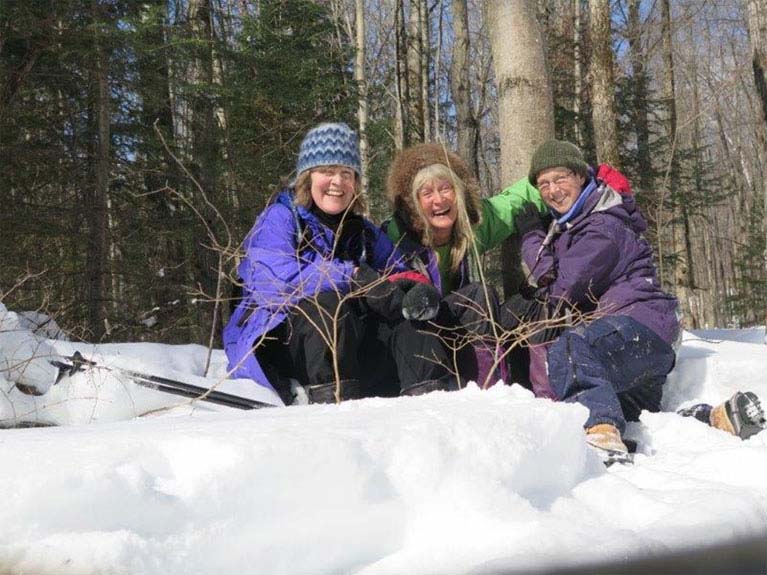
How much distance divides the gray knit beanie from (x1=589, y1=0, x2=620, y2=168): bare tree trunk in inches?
145

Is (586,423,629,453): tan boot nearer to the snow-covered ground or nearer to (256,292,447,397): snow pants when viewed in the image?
the snow-covered ground

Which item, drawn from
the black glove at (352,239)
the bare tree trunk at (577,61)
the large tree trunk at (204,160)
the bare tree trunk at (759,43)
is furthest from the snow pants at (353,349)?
the bare tree trunk at (577,61)

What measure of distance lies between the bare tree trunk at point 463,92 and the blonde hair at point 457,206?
409cm

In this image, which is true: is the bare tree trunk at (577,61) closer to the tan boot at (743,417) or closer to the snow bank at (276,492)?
the tan boot at (743,417)

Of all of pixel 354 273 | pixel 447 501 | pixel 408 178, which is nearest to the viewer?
pixel 447 501

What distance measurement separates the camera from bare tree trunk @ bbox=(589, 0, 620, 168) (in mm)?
7164

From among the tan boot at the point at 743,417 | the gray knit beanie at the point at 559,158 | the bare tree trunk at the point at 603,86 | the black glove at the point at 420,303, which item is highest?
the bare tree trunk at the point at 603,86

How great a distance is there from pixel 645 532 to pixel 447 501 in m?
0.51

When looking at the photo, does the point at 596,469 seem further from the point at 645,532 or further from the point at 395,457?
the point at 395,457

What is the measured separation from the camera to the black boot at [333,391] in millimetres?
3205

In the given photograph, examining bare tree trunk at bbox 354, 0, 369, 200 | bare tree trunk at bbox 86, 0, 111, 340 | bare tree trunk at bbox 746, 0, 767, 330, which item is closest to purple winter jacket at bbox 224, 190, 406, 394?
bare tree trunk at bbox 746, 0, 767, 330

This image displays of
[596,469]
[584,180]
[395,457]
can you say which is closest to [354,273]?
[584,180]

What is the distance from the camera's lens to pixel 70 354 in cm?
344

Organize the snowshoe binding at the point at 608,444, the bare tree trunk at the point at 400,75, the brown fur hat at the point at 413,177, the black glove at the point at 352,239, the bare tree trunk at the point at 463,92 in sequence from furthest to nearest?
1. the bare tree trunk at the point at 400,75
2. the bare tree trunk at the point at 463,92
3. the brown fur hat at the point at 413,177
4. the black glove at the point at 352,239
5. the snowshoe binding at the point at 608,444
